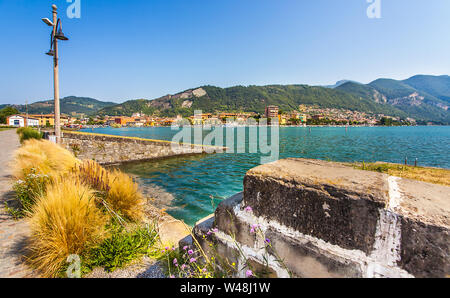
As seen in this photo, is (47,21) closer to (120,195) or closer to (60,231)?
(120,195)

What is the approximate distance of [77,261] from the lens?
242 cm

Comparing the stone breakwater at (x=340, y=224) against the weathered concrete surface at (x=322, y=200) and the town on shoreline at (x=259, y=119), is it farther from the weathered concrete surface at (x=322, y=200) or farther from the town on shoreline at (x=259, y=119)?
the town on shoreline at (x=259, y=119)

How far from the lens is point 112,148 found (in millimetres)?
15984

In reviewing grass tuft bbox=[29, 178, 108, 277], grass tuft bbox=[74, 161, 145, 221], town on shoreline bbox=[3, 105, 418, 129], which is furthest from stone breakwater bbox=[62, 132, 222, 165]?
town on shoreline bbox=[3, 105, 418, 129]

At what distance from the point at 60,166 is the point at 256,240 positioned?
273 inches

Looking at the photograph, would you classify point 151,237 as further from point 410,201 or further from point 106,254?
point 410,201

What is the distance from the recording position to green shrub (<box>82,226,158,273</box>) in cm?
262

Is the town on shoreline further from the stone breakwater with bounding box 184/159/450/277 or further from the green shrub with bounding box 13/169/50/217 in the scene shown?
the stone breakwater with bounding box 184/159/450/277

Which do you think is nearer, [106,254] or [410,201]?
[410,201]

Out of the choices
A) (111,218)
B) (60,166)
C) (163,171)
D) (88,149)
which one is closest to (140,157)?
(88,149)

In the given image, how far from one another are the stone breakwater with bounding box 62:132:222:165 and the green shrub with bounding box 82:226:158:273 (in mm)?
14445

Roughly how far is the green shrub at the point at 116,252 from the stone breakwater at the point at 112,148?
14445 mm

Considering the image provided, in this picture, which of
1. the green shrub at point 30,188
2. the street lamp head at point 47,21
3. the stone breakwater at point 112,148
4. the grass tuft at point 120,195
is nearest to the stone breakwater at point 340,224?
the grass tuft at point 120,195

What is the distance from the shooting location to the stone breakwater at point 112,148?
14805 mm
